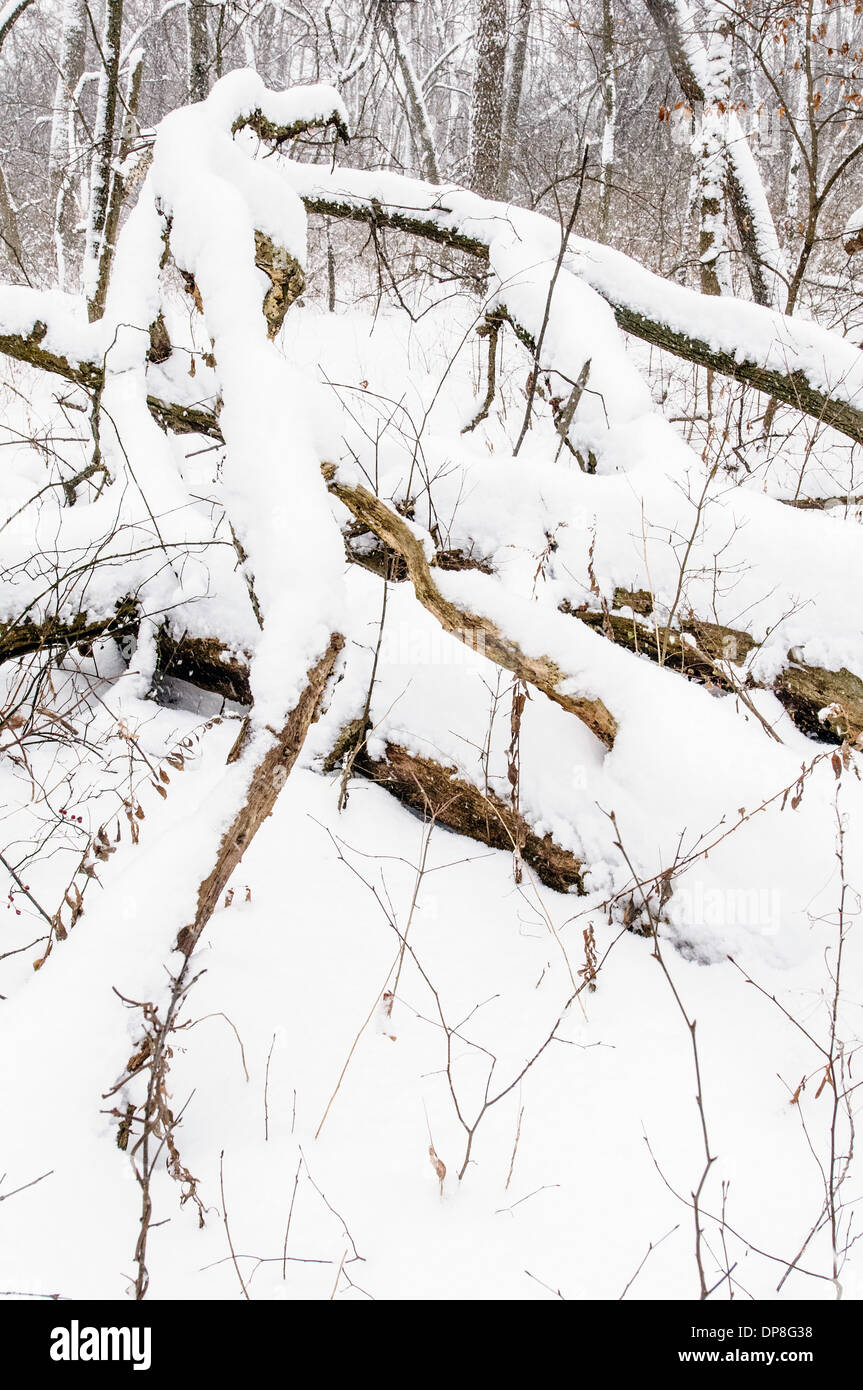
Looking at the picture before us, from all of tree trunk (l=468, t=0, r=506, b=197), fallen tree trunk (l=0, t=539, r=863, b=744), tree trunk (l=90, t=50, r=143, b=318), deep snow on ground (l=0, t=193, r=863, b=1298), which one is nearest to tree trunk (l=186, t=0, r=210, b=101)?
tree trunk (l=90, t=50, r=143, b=318)

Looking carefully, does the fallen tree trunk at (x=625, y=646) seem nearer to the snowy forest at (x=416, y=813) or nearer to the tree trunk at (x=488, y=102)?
the snowy forest at (x=416, y=813)

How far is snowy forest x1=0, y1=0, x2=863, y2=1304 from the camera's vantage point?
117 centimetres

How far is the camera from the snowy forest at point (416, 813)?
1.17 metres

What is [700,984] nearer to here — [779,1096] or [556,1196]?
[779,1096]

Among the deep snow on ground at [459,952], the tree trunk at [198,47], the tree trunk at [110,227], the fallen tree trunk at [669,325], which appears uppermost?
the tree trunk at [198,47]

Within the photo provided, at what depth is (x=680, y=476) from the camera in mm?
2434

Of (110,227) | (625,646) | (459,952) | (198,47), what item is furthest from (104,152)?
(459,952)

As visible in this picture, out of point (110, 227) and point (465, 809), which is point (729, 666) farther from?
point (110, 227)

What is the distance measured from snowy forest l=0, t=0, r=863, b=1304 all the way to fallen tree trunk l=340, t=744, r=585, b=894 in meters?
0.01

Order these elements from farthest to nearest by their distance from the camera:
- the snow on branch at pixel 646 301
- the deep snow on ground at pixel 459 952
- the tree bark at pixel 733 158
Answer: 1. the tree bark at pixel 733 158
2. the snow on branch at pixel 646 301
3. the deep snow on ground at pixel 459 952

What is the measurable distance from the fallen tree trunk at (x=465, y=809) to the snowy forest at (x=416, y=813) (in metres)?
0.01

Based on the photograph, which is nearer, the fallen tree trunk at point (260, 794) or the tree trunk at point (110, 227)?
the fallen tree trunk at point (260, 794)

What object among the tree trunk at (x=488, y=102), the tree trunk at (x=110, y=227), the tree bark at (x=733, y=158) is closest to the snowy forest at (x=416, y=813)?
the tree bark at (x=733, y=158)

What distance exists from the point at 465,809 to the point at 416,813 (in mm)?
175
